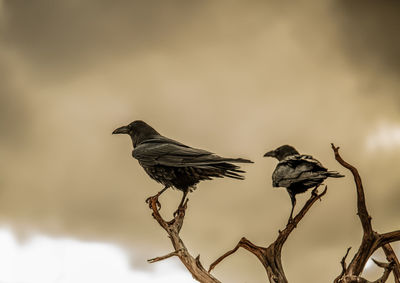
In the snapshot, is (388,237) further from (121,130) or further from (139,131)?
(121,130)

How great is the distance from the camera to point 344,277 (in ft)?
5.49

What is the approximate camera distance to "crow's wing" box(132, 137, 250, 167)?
204cm

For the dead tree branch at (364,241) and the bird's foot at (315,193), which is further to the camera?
the bird's foot at (315,193)

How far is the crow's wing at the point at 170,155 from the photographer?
204 centimetres

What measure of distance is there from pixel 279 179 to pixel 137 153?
78 centimetres

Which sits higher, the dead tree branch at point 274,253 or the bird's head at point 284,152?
the bird's head at point 284,152

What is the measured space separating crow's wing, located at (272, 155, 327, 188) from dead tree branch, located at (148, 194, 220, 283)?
1.70ft

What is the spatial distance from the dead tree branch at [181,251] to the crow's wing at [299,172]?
1.70 feet

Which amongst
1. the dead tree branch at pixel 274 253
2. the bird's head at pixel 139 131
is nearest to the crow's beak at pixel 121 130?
the bird's head at pixel 139 131

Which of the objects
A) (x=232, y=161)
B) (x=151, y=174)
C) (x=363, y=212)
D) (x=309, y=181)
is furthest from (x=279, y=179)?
(x=151, y=174)

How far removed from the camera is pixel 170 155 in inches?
84.7

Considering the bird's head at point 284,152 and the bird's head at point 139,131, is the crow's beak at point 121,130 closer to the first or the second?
the bird's head at point 139,131

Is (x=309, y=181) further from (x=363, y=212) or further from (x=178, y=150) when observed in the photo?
(x=178, y=150)

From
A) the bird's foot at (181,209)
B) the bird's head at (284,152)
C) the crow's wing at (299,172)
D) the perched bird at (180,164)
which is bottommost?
the bird's foot at (181,209)
